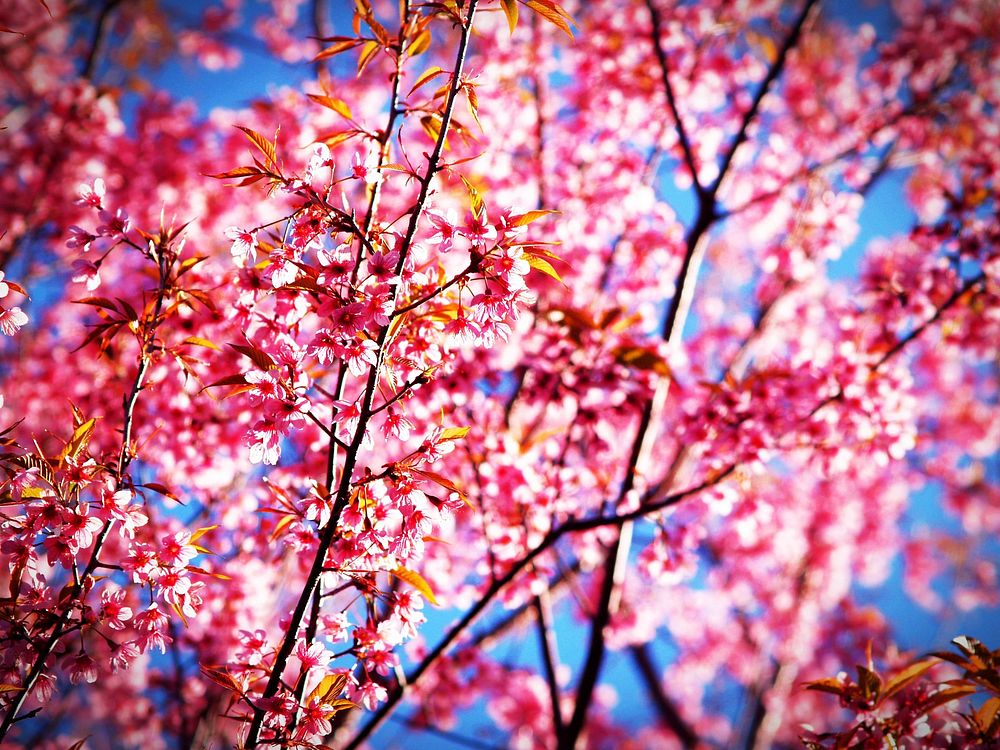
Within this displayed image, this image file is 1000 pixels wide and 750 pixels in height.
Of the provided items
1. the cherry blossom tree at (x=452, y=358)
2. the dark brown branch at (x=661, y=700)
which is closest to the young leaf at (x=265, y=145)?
the cherry blossom tree at (x=452, y=358)

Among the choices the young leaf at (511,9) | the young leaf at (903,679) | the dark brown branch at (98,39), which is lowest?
the young leaf at (903,679)

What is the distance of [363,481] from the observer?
115cm

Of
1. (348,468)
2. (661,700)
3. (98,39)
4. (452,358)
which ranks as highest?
(98,39)

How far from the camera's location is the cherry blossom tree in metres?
1.18

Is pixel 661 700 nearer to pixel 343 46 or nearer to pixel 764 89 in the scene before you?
pixel 764 89

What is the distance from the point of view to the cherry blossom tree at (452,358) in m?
1.18

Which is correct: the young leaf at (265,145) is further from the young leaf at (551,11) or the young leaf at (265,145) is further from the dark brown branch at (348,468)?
the young leaf at (551,11)

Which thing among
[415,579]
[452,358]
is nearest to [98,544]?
[415,579]

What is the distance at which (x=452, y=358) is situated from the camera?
4.47ft

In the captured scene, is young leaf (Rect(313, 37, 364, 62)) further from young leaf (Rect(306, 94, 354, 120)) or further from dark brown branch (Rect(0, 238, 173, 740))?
dark brown branch (Rect(0, 238, 173, 740))

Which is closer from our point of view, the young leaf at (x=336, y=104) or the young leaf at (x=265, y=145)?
the young leaf at (x=265, y=145)

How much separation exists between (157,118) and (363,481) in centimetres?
460

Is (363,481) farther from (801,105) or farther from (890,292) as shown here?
(801,105)

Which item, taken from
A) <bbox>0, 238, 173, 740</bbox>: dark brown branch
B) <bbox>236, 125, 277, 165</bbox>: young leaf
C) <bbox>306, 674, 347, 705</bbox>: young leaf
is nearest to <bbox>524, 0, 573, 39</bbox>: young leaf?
<bbox>236, 125, 277, 165</bbox>: young leaf
